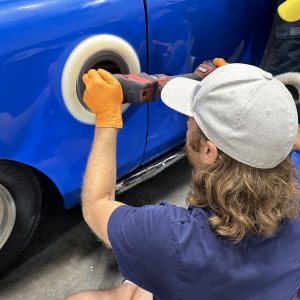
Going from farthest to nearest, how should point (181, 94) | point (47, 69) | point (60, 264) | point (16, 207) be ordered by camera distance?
point (60, 264) < point (16, 207) < point (47, 69) < point (181, 94)

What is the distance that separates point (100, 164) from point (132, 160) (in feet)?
2.02

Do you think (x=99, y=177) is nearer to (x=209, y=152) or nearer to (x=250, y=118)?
(x=209, y=152)

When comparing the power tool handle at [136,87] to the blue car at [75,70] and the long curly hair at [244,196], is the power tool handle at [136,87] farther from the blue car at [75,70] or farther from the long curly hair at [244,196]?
the long curly hair at [244,196]

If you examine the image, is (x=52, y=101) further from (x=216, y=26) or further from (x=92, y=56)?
(x=216, y=26)

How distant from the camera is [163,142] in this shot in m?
1.89

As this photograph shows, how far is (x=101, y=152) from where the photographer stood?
1140 mm

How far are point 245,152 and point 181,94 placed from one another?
30 cm

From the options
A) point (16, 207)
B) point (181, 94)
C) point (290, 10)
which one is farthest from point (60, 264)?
point (290, 10)

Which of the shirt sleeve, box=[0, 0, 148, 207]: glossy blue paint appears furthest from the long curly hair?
box=[0, 0, 148, 207]: glossy blue paint

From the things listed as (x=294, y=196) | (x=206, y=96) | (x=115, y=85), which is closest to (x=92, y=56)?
(x=115, y=85)

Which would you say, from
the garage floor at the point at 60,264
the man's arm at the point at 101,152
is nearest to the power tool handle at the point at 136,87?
the man's arm at the point at 101,152

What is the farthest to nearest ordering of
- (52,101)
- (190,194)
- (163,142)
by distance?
(163,142) → (52,101) → (190,194)

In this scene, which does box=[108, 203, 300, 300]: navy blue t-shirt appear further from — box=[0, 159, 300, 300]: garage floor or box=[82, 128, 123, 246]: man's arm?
box=[0, 159, 300, 300]: garage floor

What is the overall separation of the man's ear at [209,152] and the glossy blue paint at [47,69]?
55cm
